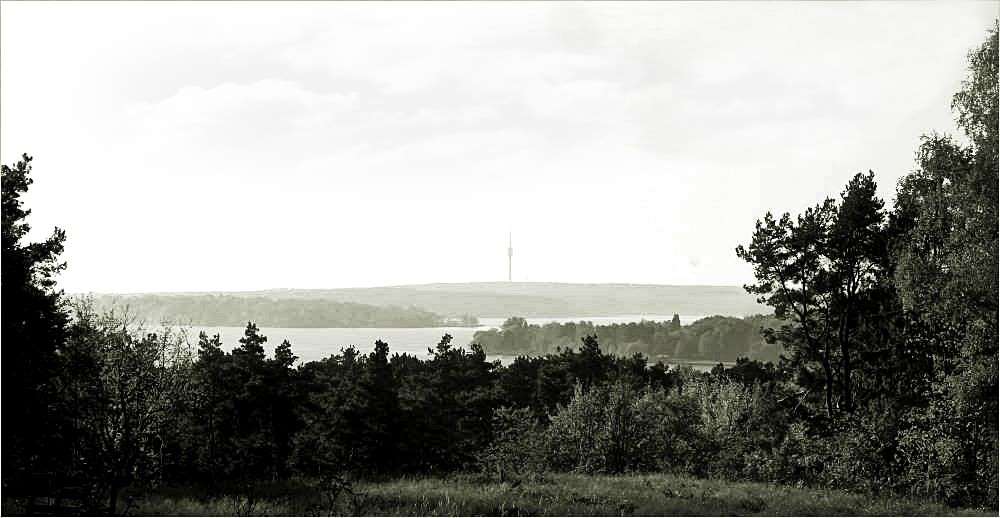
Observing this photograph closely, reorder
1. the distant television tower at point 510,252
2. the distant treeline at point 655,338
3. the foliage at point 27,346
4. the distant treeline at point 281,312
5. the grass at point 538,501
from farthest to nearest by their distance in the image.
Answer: the distant treeline at point 655,338
the distant television tower at point 510,252
the distant treeline at point 281,312
the grass at point 538,501
the foliage at point 27,346

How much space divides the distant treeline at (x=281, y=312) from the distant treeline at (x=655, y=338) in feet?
43.3

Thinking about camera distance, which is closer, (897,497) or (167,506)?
(167,506)

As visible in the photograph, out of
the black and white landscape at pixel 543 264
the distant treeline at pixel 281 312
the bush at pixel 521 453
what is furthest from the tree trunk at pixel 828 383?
the distant treeline at pixel 281 312

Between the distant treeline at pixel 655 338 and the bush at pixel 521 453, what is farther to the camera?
the distant treeline at pixel 655 338

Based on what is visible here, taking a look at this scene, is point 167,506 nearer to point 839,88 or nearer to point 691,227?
point 839,88

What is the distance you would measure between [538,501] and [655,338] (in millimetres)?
76602

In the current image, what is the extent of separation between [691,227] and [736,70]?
17.2 meters

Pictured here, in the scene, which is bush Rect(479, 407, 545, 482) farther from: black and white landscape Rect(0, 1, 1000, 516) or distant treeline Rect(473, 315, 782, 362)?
distant treeline Rect(473, 315, 782, 362)

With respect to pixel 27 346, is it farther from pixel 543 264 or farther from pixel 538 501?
pixel 543 264

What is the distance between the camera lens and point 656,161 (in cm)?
4041

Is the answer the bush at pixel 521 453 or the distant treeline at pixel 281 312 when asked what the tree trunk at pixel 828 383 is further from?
the distant treeline at pixel 281 312

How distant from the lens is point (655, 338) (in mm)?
95500

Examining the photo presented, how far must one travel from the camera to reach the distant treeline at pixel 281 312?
56.3m

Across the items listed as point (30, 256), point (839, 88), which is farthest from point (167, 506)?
point (839, 88)
